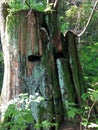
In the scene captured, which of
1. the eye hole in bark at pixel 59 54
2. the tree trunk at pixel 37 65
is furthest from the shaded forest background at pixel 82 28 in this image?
the tree trunk at pixel 37 65

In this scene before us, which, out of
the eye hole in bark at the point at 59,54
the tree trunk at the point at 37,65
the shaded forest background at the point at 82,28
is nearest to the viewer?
the tree trunk at the point at 37,65

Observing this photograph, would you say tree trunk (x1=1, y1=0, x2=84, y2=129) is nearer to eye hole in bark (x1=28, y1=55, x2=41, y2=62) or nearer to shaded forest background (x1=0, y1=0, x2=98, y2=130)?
eye hole in bark (x1=28, y1=55, x2=41, y2=62)

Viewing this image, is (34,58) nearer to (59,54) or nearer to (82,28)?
(59,54)

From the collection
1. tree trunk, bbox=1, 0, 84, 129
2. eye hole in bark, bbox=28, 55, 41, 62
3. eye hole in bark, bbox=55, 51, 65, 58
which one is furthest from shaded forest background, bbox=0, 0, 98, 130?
eye hole in bark, bbox=28, 55, 41, 62

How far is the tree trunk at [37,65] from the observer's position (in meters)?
5.93

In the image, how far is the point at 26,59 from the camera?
592 cm

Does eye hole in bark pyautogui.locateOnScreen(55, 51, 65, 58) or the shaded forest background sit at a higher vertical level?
the shaded forest background

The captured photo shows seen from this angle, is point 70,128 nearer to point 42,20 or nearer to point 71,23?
point 42,20

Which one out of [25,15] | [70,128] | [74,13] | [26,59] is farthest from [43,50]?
[74,13]

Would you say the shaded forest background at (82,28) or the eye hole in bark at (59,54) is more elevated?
the shaded forest background at (82,28)

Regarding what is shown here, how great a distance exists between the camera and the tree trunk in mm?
5934

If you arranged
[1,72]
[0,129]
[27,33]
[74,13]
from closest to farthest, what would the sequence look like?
[0,129] → [27,33] → [74,13] → [1,72]

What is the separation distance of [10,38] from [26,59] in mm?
588

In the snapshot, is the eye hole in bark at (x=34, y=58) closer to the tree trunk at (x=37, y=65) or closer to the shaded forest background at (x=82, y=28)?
the tree trunk at (x=37, y=65)
